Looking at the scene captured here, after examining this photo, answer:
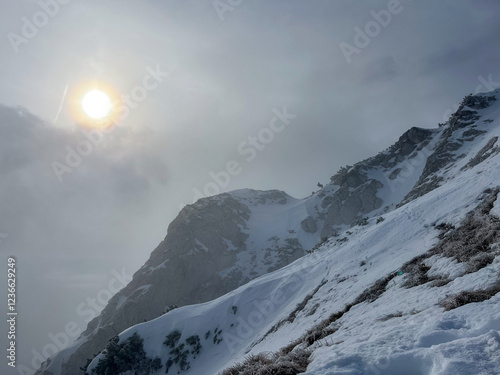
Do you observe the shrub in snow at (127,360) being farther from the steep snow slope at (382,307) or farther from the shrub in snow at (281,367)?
the shrub in snow at (281,367)

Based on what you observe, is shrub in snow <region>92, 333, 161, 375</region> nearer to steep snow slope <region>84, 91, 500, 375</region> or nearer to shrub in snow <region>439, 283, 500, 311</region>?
steep snow slope <region>84, 91, 500, 375</region>

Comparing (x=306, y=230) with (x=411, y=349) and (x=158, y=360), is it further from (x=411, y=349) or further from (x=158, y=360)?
(x=411, y=349)

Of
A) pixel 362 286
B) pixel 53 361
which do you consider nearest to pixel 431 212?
pixel 362 286

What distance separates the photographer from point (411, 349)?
6.12 metres

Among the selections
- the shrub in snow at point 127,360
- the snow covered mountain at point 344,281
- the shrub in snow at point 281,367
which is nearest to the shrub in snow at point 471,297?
the snow covered mountain at point 344,281

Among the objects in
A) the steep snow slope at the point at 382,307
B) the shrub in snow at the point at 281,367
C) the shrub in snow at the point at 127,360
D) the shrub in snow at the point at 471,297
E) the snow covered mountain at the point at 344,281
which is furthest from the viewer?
the shrub in snow at the point at 127,360

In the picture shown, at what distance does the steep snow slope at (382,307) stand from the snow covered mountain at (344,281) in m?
0.06

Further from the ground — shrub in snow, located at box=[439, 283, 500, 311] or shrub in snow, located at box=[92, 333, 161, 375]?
shrub in snow, located at box=[92, 333, 161, 375]

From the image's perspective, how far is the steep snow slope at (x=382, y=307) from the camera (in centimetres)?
606

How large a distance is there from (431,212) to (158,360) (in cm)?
3552

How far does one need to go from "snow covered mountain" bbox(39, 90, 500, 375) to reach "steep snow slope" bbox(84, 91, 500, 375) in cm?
6

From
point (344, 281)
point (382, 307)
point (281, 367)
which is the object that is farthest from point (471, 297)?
point (344, 281)

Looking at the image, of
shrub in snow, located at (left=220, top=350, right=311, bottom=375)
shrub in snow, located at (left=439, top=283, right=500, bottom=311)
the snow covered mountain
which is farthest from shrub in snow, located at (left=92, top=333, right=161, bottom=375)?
shrub in snow, located at (left=439, top=283, right=500, bottom=311)

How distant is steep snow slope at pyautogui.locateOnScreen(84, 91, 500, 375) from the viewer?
6062 mm
